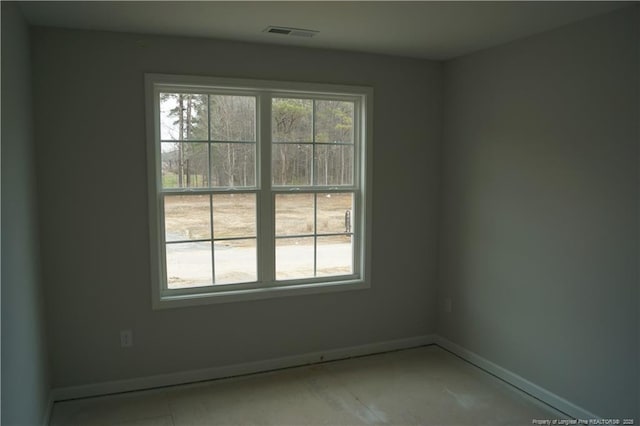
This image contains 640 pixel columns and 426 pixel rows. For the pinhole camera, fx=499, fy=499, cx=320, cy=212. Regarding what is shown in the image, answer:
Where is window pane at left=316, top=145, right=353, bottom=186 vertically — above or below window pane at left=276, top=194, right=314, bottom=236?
above

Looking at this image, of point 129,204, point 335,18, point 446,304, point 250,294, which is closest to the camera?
point 335,18

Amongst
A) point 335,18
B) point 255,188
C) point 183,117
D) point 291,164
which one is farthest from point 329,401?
point 335,18

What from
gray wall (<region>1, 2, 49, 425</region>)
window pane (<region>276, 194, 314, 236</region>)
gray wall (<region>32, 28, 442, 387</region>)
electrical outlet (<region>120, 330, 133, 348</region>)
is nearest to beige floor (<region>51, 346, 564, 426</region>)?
gray wall (<region>32, 28, 442, 387</region>)

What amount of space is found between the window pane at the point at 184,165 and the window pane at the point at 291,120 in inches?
22.3

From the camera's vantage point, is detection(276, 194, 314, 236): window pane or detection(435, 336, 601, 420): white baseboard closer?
detection(435, 336, 601, 420): white baseboard

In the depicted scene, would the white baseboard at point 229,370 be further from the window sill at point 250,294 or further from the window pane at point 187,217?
the window pane at point 187,217

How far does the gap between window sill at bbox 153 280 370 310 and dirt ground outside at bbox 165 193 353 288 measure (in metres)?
0.09

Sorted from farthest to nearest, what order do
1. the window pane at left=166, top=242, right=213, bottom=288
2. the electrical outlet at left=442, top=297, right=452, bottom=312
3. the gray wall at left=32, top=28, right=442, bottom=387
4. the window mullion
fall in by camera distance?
the electrical outlet at left=442, top=297, right=452, bottom=312 < the window mullion < the window pane at left=166, top=242, right=213, bottom=288 < the gray wall at left=32, top=28, right=442, bottom=387

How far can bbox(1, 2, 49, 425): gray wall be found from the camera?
2.23m

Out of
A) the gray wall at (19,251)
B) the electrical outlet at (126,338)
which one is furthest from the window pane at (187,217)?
the gray wall at (19,251)

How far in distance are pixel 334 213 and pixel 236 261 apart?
875 millimetres

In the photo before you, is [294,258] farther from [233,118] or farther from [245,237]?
[233,118]

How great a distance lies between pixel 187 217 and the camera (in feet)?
11.8

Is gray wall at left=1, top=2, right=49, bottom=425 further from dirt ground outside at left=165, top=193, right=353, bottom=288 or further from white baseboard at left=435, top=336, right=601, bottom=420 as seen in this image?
white baseboard at left=435, top=336, right=601, bottom=420
